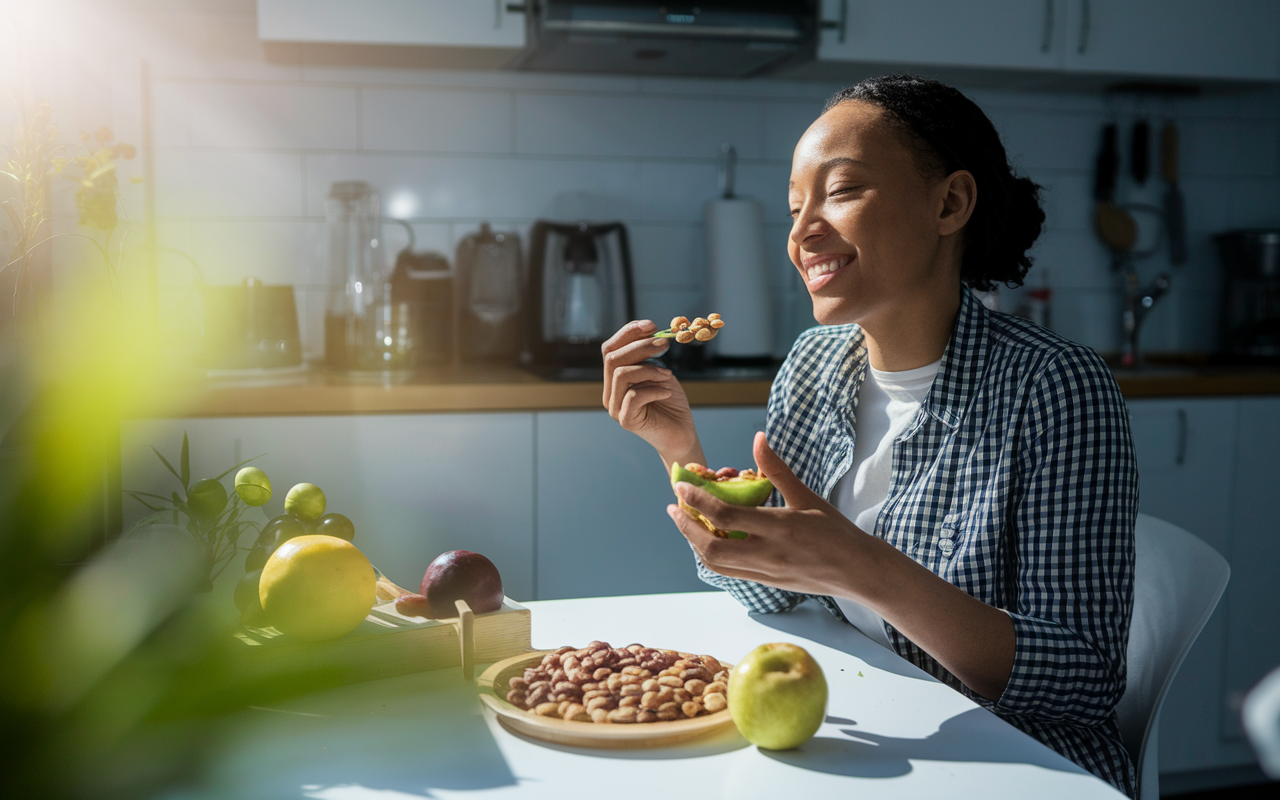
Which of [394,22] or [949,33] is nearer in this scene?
[394,22]

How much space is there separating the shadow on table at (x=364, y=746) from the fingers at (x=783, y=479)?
0.31m

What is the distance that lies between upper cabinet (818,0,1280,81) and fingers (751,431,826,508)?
179 centimetres

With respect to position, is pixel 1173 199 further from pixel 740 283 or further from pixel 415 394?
pixel 415 394

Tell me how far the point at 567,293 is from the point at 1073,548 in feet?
5.46

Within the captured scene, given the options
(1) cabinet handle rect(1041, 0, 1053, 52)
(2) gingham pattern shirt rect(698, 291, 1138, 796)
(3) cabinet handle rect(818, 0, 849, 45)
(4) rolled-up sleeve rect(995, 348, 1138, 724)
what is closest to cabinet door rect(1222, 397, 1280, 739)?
(1) cabinet handle rect(1041, 0, 1053, 52)

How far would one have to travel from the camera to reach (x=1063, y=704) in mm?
998

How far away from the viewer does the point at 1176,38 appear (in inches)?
102

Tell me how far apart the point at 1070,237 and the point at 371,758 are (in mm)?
2719

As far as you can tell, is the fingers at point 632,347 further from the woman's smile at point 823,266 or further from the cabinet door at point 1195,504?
the cabinet door at point 1195,504

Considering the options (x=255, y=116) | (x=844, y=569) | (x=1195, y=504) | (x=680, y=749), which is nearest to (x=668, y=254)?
(x=255, y=116)

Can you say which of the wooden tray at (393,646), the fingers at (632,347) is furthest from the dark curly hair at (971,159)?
the wooden tray at (393,646)

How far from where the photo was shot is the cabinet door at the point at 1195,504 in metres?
2.34

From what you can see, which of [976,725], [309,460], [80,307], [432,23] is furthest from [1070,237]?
[80,307]

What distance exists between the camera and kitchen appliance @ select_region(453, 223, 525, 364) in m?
2.59
